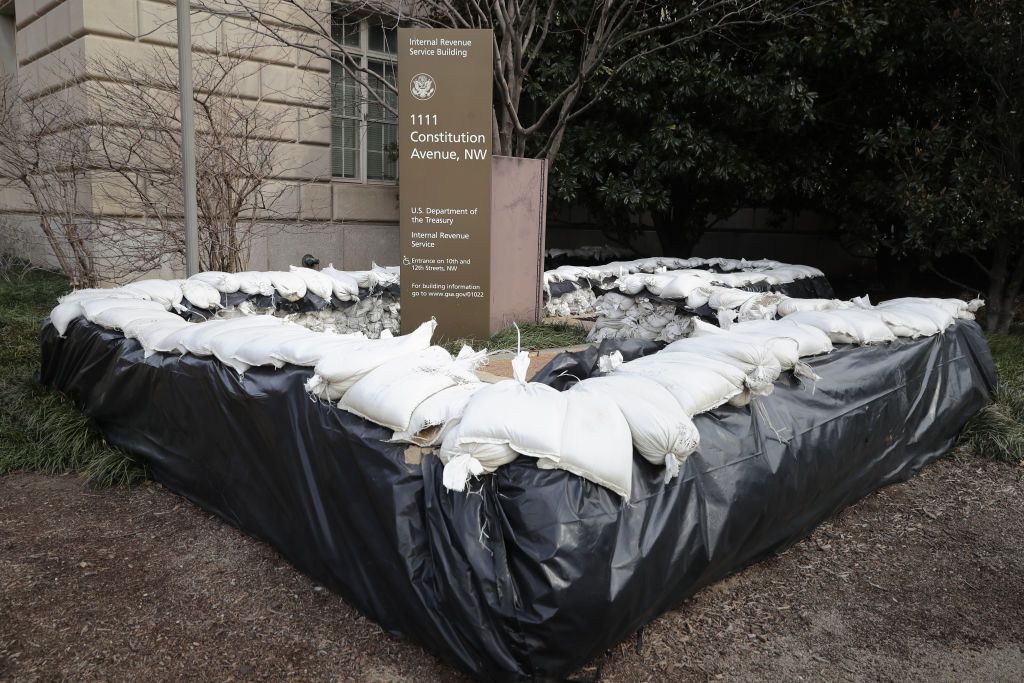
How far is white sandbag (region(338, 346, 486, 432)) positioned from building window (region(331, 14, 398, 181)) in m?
9.25

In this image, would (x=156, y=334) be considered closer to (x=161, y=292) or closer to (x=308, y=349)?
(x=308, y=349)

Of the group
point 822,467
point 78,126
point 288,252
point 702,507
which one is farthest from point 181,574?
point 288,252

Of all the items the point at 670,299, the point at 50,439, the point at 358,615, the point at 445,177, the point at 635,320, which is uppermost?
the point at 445,177

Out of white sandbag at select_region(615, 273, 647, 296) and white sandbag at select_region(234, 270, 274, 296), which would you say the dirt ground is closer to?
white sandbag at select_region(234, 270, 274, 296)

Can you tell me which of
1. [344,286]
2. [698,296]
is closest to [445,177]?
[344,286]

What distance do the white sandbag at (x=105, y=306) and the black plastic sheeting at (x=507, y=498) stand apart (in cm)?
27

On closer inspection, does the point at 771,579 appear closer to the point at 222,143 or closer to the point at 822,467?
the point at 822,467

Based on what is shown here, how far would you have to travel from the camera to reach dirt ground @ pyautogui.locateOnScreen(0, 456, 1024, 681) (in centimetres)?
285

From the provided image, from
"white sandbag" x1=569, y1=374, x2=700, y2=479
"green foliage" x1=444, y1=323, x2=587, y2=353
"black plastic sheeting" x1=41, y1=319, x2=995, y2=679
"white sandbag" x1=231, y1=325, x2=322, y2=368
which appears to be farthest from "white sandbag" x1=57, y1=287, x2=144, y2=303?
"white sandbag" x1=569, y1=374, x2=700, y2=479

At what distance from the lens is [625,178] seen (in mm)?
11047

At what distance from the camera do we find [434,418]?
2.76 m

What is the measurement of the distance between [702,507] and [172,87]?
28.4 feet

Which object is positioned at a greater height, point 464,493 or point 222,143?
point 222,143

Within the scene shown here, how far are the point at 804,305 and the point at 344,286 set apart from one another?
4083mm
